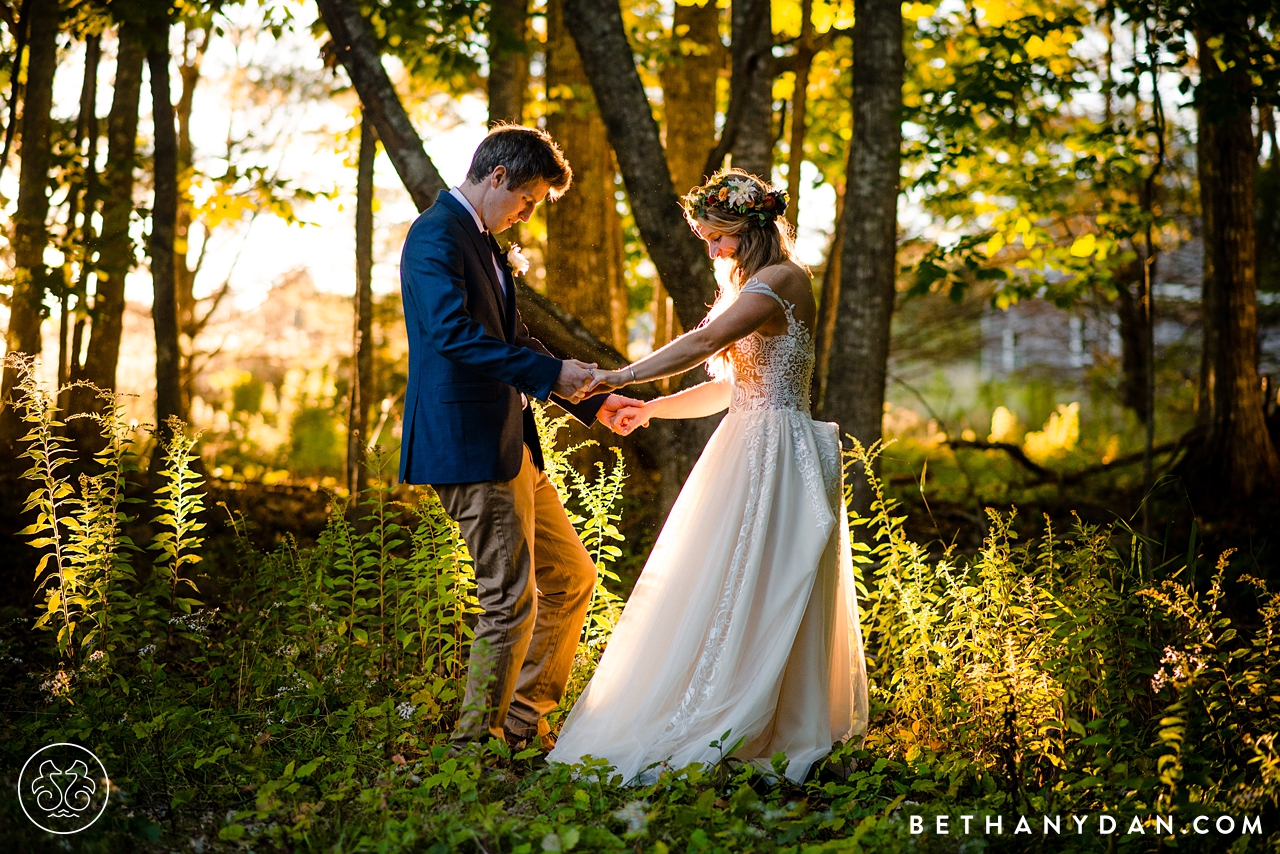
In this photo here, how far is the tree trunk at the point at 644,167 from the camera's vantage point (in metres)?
5.17

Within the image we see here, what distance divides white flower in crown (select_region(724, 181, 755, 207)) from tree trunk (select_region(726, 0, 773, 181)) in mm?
2013

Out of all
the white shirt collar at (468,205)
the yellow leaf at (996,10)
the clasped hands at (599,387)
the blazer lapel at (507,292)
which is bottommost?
the clasped hands at (599,387)

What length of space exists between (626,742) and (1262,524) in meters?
6.17

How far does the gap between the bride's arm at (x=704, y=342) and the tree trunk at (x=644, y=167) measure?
4.95ft

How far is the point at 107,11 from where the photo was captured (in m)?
6.01

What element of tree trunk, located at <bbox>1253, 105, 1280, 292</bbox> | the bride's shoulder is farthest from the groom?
tree trunk, located at <bbox>1253, 105, 1280, 292</bbox>

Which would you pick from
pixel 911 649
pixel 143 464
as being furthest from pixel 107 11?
pixel 911 649

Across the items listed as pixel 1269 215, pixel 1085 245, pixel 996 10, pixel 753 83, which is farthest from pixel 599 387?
pixel 1269 215

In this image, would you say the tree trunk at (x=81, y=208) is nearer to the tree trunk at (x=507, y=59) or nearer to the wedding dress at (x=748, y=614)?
the tree trunk at (x=507, y=59)

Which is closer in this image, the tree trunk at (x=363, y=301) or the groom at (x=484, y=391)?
the groom at (x=484, y=391)

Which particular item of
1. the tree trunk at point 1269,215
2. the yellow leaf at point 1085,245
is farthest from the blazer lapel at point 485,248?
the tree trunk at point 1269,215

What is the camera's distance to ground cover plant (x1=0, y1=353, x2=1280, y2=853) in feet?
9.46

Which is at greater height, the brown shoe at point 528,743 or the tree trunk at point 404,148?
the tree trunk at point 404,148

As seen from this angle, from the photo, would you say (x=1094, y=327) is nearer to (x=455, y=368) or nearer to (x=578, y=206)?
(x=578, y=206)
